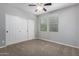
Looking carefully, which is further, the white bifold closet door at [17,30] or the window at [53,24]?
the window at [53,24]

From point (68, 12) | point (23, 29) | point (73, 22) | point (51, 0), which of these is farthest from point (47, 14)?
point (51, 0)

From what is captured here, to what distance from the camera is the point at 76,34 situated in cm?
360

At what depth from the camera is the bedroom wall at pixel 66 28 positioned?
3629 millimetres

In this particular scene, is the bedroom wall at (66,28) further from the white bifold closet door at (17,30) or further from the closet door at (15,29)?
the closet door at (15,29)

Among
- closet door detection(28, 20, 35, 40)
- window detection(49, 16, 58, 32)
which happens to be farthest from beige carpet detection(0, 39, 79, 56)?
window detection(49, 16, 58, 32)

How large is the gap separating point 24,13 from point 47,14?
1.16m

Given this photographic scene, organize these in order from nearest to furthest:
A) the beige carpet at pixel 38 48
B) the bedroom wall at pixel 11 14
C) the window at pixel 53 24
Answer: the beige carpet at pixel 38 48
the bedroom wall at pixel 11 14
the window at pixel 53 24

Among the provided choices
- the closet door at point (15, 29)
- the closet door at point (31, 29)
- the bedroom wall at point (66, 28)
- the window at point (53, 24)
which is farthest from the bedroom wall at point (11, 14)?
the window at point (53, 24)

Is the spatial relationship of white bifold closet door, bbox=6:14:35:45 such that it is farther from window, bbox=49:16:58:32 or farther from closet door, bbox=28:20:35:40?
window, bbox=49:16:58:32

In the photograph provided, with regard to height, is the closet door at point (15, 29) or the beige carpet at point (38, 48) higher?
the closet door at point (15, 29)

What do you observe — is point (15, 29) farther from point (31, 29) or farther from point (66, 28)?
point (66, 28)

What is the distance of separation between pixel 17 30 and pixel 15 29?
92 mm

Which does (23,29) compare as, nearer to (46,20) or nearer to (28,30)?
(28,30)

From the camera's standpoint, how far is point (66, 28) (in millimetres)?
3916
